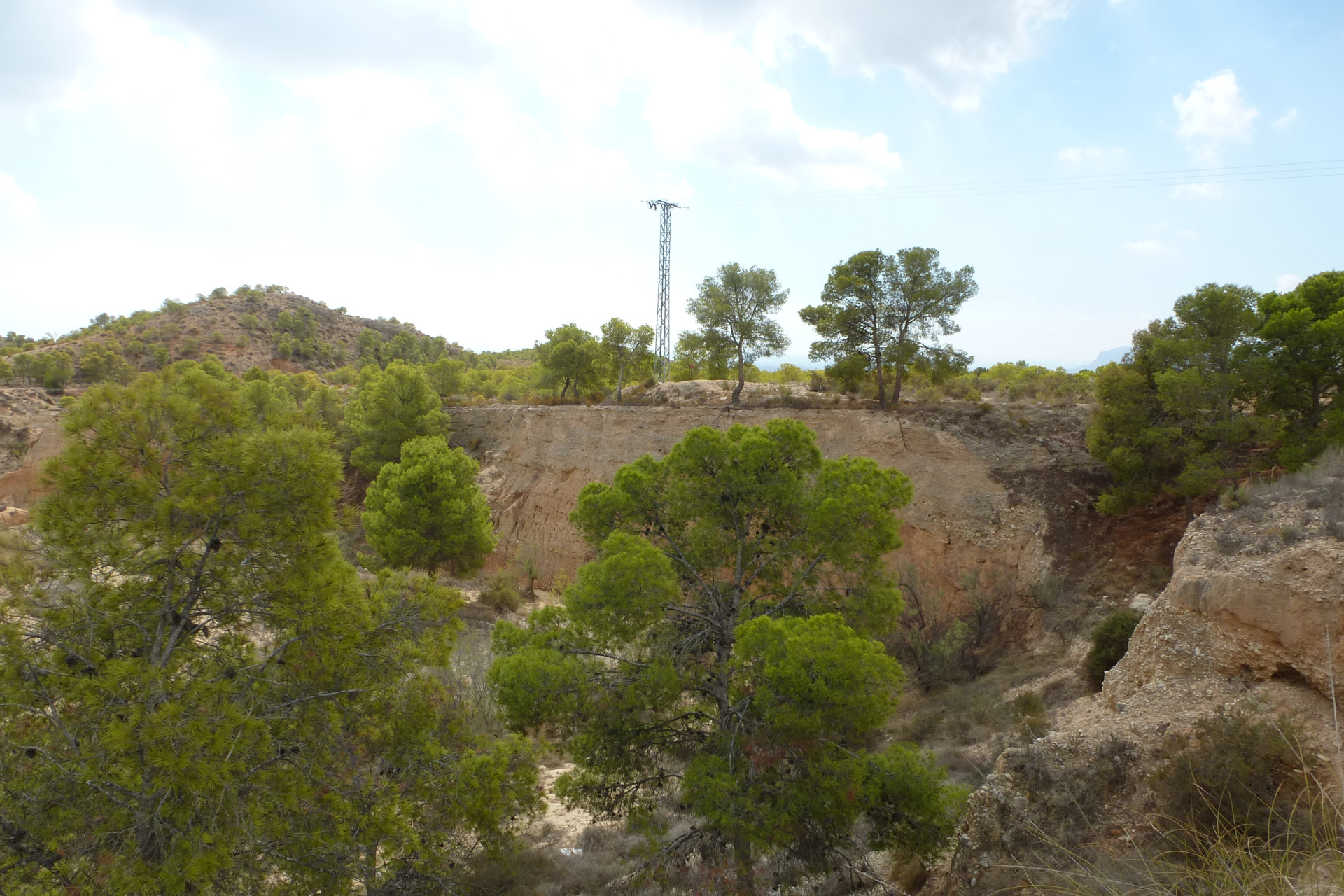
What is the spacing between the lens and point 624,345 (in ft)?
122

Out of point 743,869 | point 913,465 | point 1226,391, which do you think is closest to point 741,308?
point 913,465

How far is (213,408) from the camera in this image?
6668 millimetres

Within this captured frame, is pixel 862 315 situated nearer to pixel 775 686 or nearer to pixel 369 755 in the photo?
pixel 775 686

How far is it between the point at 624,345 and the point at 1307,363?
26.8 m

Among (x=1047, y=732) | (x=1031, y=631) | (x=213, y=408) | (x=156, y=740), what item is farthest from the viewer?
(x=1031, y=631)

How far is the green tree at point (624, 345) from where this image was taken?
36.7m

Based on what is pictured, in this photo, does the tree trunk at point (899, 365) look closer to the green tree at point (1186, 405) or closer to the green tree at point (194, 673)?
the green tree at point (1186, 405)

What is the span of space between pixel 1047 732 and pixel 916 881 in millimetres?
3816

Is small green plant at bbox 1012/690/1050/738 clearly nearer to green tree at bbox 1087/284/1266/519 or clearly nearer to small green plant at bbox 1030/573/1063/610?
small green plant at bbox 1030/573/1063/610

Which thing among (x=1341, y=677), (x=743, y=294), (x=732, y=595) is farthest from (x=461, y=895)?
(x=743, y=294)

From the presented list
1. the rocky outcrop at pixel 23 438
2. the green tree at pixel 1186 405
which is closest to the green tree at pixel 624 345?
the green tree at pixel 1186 405

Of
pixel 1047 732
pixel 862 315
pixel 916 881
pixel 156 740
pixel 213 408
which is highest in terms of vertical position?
pixel 862 315

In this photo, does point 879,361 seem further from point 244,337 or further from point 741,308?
point 244,337

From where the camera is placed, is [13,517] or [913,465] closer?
[913,465]
